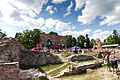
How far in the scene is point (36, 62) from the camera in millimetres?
34125

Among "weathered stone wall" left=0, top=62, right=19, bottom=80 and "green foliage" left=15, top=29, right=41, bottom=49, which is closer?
"weathered stone wall" left=0, top=62, right=19, bottom=80

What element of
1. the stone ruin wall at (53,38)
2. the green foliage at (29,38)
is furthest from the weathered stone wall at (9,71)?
the stone ruin wall at (53,38)

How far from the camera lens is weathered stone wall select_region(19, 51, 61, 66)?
3317 centimetres

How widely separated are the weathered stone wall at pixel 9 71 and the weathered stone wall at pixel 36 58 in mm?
17241

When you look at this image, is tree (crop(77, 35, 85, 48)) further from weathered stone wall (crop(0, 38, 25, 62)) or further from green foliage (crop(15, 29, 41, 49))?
weathered stone wall (crop(0, 38, 25, 62))

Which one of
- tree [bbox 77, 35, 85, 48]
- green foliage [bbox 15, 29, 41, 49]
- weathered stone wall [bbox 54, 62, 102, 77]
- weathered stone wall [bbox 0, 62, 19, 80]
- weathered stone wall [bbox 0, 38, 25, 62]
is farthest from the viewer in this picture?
tree [bbox 77, 35, 85, 48]

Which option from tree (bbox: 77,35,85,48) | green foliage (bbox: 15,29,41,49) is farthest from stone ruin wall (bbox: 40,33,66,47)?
tree (bbox: 77,35,85,48)

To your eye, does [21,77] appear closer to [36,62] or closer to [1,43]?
[1,43]

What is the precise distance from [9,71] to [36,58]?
1929 cm

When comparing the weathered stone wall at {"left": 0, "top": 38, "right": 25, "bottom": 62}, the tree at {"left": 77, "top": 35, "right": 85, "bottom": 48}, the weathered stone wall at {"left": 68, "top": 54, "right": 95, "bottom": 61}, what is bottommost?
the weathered stone wall at {"left": 68, "top": 54, "right": 95, "bottom": 61}

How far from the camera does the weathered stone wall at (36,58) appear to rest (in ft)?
109

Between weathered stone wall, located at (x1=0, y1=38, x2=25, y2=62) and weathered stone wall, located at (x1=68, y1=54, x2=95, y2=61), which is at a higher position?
weathered stone wall, located at (x1=0, y1=38, x2=25, y2=62)

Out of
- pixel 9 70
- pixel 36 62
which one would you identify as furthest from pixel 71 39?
pixel 9 70

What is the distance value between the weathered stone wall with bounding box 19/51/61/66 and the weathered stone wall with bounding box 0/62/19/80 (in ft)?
56.6
